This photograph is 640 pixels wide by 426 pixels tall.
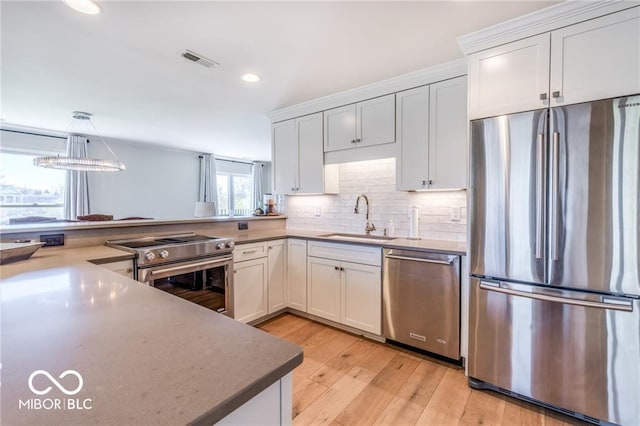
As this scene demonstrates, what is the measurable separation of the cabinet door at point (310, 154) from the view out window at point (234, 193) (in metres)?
5.09

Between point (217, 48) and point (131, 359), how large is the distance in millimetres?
2197

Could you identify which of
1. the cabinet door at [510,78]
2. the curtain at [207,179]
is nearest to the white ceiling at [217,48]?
the cabinet door at [510,78]

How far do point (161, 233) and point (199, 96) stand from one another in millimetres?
1560

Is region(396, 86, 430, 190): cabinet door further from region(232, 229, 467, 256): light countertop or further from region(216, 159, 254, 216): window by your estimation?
region(216, 159, 254, 216): window

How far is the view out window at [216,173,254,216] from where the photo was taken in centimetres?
813

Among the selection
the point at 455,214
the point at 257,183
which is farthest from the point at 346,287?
the point at 257,183

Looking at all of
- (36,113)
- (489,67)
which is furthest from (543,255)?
(36,113)

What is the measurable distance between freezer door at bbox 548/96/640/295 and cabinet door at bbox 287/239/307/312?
6.81 ft

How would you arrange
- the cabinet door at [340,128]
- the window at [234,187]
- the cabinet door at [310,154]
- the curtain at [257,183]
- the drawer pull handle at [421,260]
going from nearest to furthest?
the drawer pull handle at [421,260] < the cabinet door at [340,128] < the cabinet door at [310,154] < the window at [234,187] < the curtain at [257,183]

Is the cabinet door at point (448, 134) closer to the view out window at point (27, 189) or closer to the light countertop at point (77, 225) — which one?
the light countertop at point (77, 225)

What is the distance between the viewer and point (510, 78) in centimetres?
188

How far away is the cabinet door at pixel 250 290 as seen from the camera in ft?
9.02

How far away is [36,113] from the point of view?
3.88m

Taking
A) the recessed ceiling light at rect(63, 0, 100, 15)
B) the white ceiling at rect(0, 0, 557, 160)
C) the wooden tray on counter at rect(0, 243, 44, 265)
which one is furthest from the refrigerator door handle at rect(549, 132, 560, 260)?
the wooden tray on counter at rect(0, 243, 44, 265)
